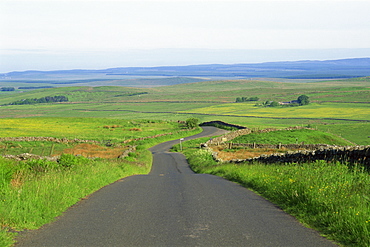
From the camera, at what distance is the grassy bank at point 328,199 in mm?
8172

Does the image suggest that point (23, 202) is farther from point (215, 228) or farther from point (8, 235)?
point (215, 228)

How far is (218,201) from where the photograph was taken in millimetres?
12266

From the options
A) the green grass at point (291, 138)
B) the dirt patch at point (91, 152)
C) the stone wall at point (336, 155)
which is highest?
the stone wall at point (336, 155)

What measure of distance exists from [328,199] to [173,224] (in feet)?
12.7

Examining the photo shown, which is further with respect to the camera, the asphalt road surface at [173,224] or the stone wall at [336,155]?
the stone wall at [336,155]

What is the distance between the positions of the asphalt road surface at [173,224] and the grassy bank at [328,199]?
0.39 metres

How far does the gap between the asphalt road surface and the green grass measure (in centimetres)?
4649

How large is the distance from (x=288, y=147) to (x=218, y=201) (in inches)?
1558

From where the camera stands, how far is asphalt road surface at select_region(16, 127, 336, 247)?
791 centimetres

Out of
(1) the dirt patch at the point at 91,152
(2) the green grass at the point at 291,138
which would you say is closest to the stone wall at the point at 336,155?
(1) the dirt patch at the point at 91,152

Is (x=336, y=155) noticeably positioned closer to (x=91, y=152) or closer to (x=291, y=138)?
(x=91, y=152)

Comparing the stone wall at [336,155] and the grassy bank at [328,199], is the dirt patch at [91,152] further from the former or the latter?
the grassy bank at [328,199]

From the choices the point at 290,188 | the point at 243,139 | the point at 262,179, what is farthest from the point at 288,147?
the point at 290,188

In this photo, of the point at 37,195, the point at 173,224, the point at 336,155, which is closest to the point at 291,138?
the point at 336,155
